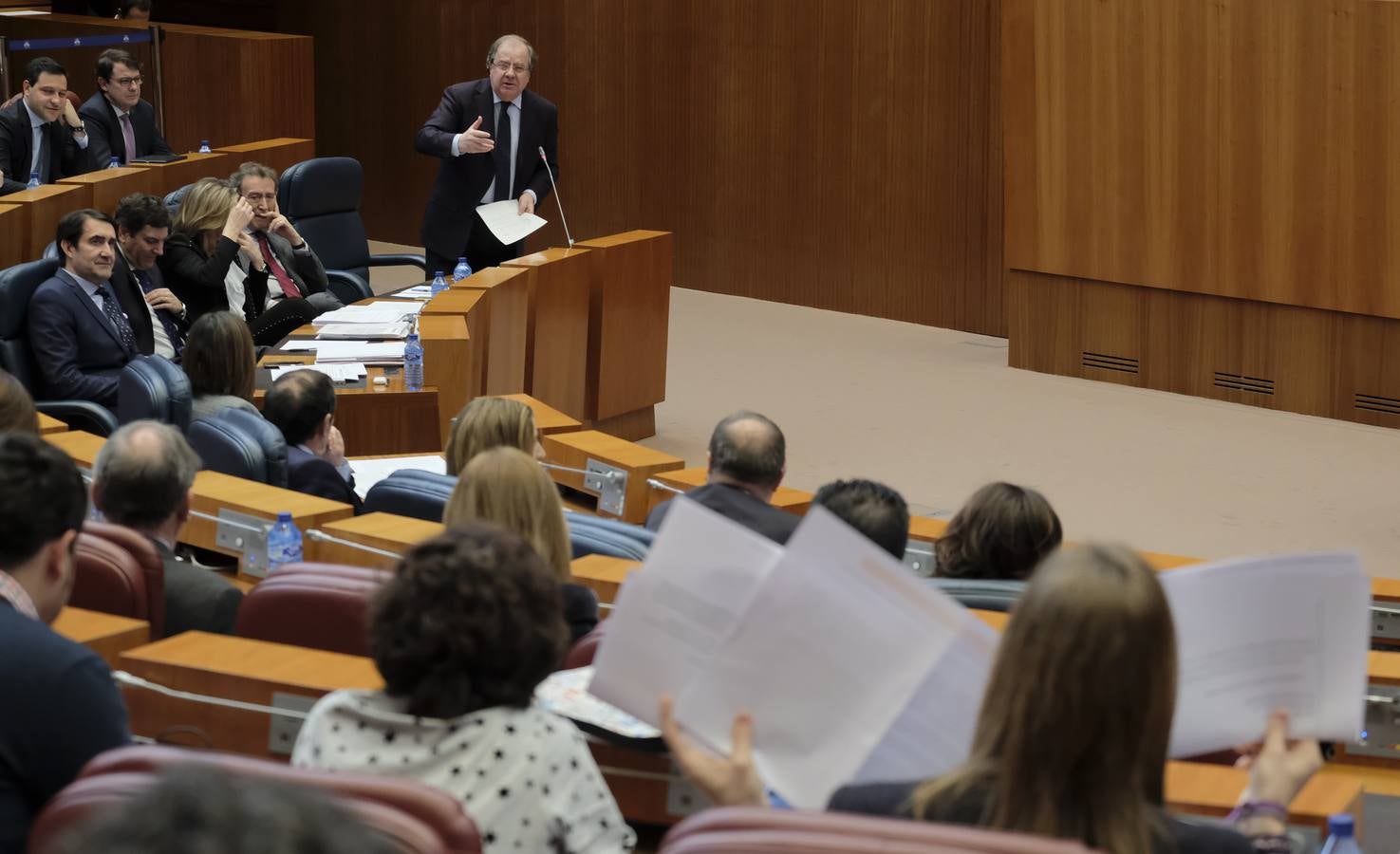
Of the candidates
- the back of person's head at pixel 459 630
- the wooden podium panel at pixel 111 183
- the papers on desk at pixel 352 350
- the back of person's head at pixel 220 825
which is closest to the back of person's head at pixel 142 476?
the back of person's head at pixel 459 630

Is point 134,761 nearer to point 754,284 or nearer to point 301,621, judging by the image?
point 301,621

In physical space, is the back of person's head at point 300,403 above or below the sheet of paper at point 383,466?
above

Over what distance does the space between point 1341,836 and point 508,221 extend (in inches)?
215

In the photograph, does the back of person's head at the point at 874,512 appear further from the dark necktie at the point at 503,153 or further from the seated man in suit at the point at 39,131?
the seated man in suit at the point at 39,131

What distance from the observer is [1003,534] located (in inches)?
117

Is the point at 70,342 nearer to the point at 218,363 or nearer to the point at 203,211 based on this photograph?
the point at 218,363

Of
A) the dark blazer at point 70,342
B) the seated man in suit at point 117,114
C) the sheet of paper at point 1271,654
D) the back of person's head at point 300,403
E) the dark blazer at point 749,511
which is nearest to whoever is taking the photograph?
the sheet of paper at point 1271,654

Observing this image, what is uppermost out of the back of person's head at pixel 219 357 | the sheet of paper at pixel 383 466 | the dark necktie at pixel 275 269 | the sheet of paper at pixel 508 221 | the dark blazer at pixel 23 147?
the dark blazer at pixel 23 147

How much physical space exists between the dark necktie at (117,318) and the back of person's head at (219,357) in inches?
37.8

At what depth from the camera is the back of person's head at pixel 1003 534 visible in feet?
9.77

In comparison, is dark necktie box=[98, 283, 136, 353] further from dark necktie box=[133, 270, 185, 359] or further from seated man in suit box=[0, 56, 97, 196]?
seated man in suit box=[0, 56, 97, 196]

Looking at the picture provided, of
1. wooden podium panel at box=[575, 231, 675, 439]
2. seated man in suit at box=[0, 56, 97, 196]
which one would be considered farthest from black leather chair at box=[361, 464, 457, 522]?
seated man in suit at box=[0, 56, 97, 196]

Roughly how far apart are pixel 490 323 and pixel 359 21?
651cm

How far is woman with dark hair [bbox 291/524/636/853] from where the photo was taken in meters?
1.76
